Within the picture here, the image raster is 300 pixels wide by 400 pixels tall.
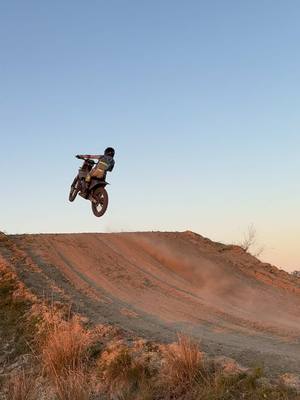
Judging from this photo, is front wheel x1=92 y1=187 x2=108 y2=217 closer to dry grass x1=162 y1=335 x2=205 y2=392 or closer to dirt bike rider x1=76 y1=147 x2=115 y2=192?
dirt bike rider x1=76 y1=147 x2=115 y2=192

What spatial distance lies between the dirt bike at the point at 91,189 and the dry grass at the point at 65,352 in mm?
8541

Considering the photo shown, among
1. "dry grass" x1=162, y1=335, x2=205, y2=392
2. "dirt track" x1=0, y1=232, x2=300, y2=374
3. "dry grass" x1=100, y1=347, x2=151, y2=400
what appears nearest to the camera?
"dry grass" x1=162, y1=335, x2=205, y2=392

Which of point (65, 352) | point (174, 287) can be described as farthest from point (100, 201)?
point (65, 352)

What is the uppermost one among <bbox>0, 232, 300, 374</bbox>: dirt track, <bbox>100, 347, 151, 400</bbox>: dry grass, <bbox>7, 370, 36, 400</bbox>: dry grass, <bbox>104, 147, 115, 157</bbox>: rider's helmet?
<bbox>104, 147, 115, 157</bbox>: rider's helmet

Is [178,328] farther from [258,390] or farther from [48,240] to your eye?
[48,240]

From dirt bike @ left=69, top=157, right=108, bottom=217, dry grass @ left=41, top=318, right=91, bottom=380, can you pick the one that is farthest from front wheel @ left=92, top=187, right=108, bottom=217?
dry grass @ left=41, top=318, right=91, bottom=380

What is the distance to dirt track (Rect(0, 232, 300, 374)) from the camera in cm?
886

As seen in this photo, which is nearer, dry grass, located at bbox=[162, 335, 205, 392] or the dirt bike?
dry grass, located at bbox=[162, 335, 205, 392]

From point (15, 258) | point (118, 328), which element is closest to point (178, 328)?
point (118, 328)

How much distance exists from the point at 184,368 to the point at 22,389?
220cm

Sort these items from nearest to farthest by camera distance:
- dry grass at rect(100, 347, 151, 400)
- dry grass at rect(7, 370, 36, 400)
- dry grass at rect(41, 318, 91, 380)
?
dry grass at rect(100, 347, 151, 400) < dry grass at rect(7, 370, 36, 400) < dry grass at rect(41, 318, 91, 380)

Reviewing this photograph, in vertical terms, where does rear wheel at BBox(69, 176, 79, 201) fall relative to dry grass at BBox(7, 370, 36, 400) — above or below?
Answer: above

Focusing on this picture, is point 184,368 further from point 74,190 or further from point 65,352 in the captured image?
point 74,190

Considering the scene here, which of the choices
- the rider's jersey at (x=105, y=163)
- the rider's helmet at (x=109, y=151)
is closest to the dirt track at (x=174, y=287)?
the rider's jersey at (x=105, y=163)
